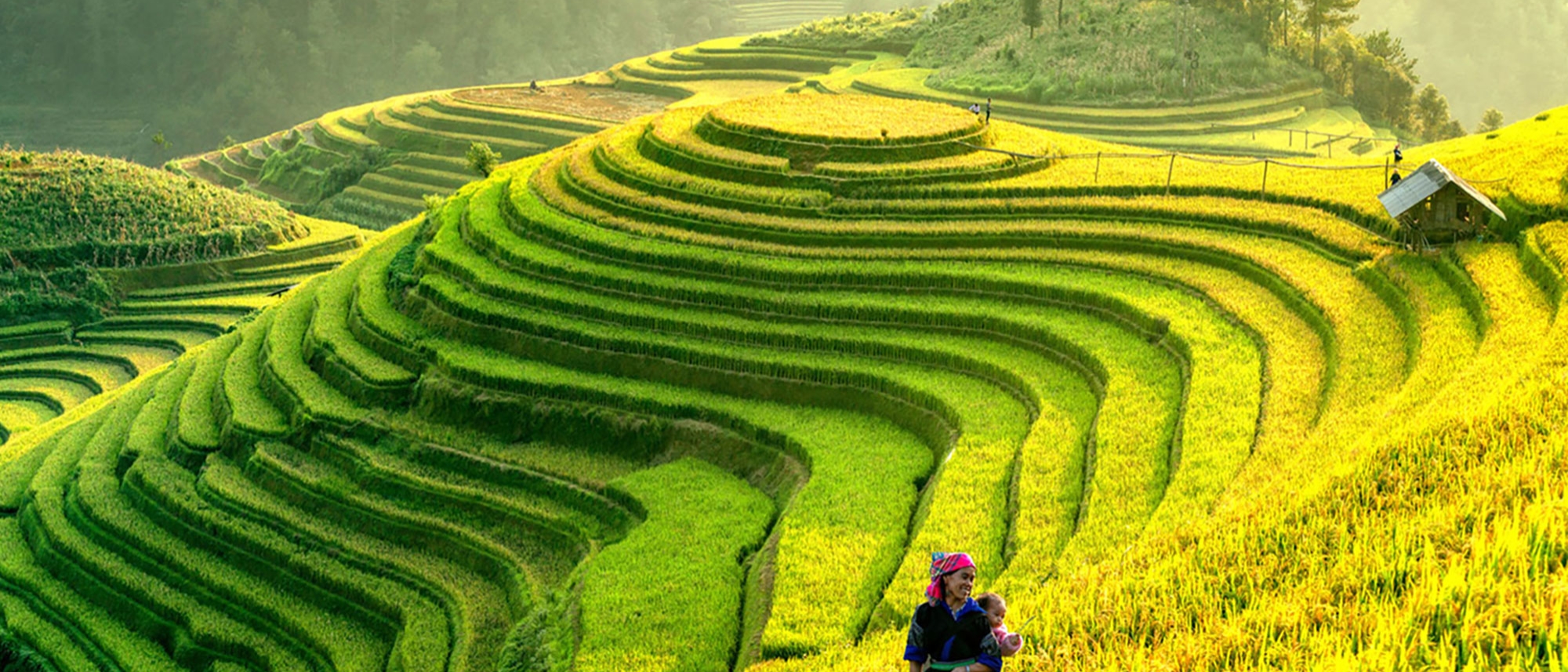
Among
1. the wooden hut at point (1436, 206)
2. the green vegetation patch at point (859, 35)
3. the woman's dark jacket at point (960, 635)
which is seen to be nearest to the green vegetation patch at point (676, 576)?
the woman's dark jacket at point (960, 635)

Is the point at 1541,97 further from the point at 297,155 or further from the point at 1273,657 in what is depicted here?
the point at 1273,657

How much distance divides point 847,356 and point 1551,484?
41.2 ft

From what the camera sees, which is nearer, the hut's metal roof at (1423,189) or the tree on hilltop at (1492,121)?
the hut's metal roof at (1423,189)

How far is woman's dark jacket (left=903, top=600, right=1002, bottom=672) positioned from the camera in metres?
5.95

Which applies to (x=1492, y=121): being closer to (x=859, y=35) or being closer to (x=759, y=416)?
(x=859, y=35)

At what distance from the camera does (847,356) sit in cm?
1931

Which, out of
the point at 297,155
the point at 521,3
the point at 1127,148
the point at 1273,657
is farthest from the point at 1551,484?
the point at 521,3

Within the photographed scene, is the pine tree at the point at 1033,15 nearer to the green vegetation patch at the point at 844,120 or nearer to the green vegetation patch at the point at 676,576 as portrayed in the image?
the green vegetation patch at the point at 844,120

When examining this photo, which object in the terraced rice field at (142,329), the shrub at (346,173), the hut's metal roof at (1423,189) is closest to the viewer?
the hut's metal roof at (1423,189)

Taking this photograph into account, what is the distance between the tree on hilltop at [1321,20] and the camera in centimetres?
4603

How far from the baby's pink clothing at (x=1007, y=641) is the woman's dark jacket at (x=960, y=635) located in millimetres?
23

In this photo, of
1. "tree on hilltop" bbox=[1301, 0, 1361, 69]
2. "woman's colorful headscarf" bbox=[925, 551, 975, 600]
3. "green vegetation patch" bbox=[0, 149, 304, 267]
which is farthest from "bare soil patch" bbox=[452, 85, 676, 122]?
"woman's colorful headscarf" bbox=[925, 551, 975, 600]

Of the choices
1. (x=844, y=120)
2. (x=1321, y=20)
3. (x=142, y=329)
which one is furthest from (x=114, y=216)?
(x=1321, y=20)

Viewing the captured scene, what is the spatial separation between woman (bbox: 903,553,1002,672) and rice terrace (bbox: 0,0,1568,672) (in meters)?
0.02
